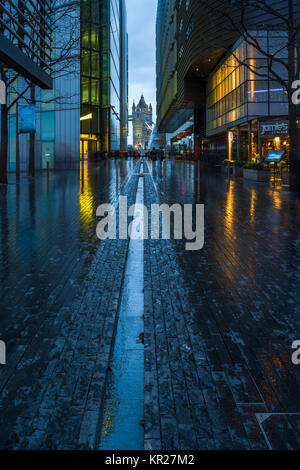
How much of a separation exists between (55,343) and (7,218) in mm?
7817

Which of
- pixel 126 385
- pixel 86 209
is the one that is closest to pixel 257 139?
pixel 86 209

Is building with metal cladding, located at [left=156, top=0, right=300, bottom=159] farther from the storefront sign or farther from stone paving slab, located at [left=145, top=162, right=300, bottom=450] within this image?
stone paving slab, located at [left=145, top=162, right=300, bottom=450]

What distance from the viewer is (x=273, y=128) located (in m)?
29.8

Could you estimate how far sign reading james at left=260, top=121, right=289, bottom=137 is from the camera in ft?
96.6

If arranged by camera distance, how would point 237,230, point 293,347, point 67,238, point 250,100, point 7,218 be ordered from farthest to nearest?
1. point 250,100
2. point 7,218
3. point 237,230
4. point 67,238
5. point 293,347

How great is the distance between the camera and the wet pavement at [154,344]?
2.61m

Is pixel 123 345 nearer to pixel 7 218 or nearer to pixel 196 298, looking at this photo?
pixel 196 298

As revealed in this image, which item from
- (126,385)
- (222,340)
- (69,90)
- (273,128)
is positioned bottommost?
(126,385)

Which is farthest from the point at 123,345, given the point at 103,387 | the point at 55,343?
the point at 103,387

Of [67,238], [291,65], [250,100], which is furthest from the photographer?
[250,100]

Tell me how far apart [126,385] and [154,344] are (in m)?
0.68

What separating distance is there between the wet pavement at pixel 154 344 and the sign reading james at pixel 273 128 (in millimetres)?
23461

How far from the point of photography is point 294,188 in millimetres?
18500

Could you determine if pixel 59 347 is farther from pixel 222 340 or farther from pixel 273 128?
pixel 273 128
